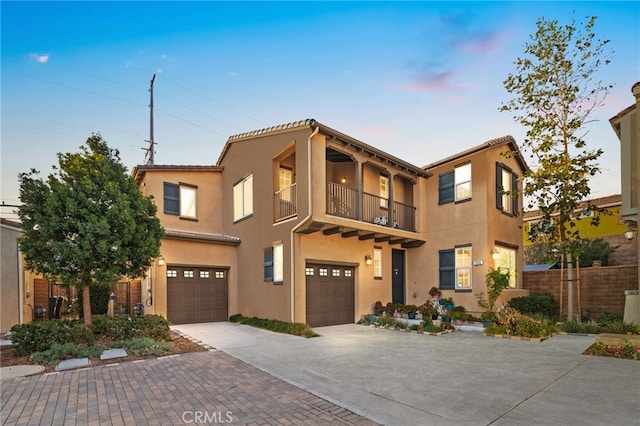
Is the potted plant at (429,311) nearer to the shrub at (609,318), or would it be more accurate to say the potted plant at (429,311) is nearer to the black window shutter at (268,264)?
the shrub at (609,318)

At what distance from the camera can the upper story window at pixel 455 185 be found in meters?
14.0

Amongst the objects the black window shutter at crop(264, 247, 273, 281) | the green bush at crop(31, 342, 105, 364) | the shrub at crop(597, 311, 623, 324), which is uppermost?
the black window shutter at crop(264, 247, 273, 281)

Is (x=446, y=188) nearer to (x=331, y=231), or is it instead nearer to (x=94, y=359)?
(x=331, y=231)

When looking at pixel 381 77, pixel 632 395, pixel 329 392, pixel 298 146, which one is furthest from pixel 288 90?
pixel 632 395

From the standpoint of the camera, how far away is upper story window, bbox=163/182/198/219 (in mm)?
14734

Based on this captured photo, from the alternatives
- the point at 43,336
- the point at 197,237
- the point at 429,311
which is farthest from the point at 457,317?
the point at 43,336

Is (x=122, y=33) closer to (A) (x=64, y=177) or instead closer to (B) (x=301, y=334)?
(A) (x=64, y=177)

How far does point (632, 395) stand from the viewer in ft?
16.5

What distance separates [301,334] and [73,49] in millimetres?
11922

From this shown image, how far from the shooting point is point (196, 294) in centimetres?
1383

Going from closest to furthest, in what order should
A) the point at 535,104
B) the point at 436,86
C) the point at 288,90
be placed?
the point at 535,104
the point at 436,86
the point at 288,90

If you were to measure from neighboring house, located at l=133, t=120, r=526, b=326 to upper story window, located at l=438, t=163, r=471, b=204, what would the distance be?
44 mm


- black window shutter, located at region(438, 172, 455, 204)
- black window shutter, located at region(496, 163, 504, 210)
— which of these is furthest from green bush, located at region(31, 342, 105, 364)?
black window shutter, located at region(496, 163, 504, 210)

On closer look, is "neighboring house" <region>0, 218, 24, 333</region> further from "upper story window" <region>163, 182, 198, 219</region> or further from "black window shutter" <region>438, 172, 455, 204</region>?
"black window shutter" <region>438, 172, 455, 204</region>
